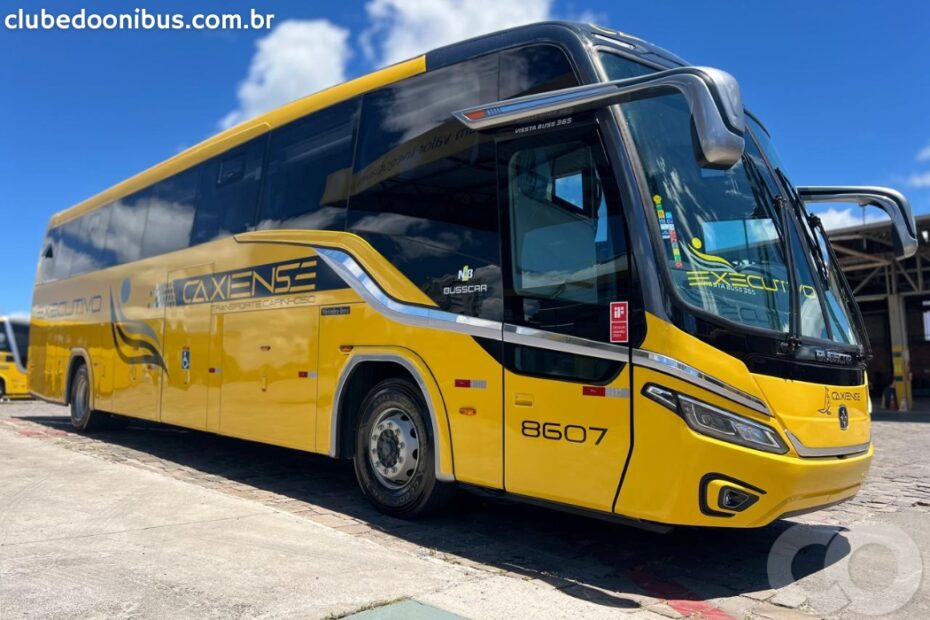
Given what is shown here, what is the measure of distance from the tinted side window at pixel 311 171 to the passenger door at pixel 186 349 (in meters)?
1.62

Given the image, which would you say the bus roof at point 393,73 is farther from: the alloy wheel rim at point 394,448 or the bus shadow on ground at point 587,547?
the bus shadow on ground at point 587,547

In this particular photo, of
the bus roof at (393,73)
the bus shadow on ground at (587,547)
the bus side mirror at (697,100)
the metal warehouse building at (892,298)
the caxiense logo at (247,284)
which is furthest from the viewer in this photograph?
the metal warehouse building at (892,298)

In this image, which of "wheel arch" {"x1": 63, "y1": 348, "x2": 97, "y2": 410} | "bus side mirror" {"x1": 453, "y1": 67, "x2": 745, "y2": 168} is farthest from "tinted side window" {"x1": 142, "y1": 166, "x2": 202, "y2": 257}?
"bus side mirror" {"x1": 453, "y1": 67, "x2": 745, "y2": 168}

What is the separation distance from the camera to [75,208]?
13156 millimetres

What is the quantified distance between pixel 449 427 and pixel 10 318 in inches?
1013

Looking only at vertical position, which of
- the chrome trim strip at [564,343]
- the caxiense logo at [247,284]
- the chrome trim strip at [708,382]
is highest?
the caxiense logo at [247,284]

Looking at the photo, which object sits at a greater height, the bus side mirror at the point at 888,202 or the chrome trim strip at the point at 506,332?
the bus side mirror at the point at 888,202

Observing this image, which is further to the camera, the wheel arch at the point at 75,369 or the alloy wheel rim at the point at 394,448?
the wheel arch at the point at 75,369

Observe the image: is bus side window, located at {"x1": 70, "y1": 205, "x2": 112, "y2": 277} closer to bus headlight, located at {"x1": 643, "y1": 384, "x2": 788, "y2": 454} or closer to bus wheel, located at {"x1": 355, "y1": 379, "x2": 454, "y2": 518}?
bus wheel, located at {"x1": 355, "y1": 379, "x2": 454, "y2": 518}

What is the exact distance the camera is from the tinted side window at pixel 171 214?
9305 mm

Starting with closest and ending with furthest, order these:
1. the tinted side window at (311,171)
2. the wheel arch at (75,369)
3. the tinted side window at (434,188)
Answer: the tinted side window at (434,188) < the tinted side window at (311,171) < the wheel arch at (75,369)

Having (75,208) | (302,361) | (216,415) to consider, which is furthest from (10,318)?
(302,361)

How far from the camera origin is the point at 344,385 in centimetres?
646

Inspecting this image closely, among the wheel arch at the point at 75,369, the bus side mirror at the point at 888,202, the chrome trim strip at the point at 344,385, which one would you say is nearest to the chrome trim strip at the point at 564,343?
the chrome trim strip at the point at 344,385
